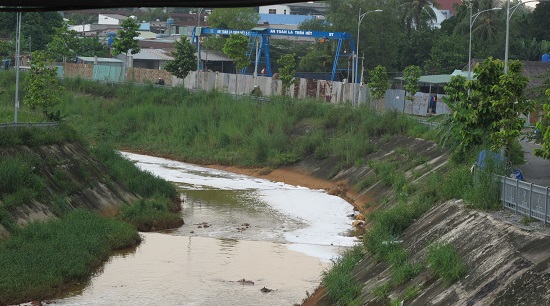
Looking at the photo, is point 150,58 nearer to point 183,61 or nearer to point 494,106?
point 183,61

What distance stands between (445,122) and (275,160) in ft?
69.9

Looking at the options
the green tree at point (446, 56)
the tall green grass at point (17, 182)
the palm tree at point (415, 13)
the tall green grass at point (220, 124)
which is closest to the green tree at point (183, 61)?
the tall green grass at point (220, 124)

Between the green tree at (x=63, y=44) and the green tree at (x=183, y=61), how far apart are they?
43.2 ft

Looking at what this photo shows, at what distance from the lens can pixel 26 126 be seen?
41031 mm

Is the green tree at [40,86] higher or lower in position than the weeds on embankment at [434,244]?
higher

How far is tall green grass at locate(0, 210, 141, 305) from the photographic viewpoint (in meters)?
26.6

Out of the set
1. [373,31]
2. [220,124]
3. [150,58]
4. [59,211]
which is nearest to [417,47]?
[373,31]

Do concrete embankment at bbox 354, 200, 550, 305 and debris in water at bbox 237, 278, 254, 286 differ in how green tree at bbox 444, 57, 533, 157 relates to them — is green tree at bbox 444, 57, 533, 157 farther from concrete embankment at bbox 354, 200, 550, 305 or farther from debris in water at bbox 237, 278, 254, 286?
debris in water at bbox 237, 278, 254, 286

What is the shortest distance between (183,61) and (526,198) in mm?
60753

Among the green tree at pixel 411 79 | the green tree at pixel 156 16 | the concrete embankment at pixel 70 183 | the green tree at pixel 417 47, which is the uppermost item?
the green tree at pixel 156 16

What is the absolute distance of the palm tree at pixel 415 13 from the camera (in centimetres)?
10581

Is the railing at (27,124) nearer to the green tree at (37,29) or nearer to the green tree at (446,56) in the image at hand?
the green tree at (446,56)

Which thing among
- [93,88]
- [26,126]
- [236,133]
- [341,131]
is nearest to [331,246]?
[26,126]

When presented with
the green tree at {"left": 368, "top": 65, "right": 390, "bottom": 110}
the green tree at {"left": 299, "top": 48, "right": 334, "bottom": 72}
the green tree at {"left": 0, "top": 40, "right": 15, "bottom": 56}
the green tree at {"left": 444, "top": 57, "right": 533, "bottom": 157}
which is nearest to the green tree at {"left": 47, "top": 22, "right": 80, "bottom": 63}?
the green tree at {"left": 0, "top": 40, "right": 15, "bottom": 56}
